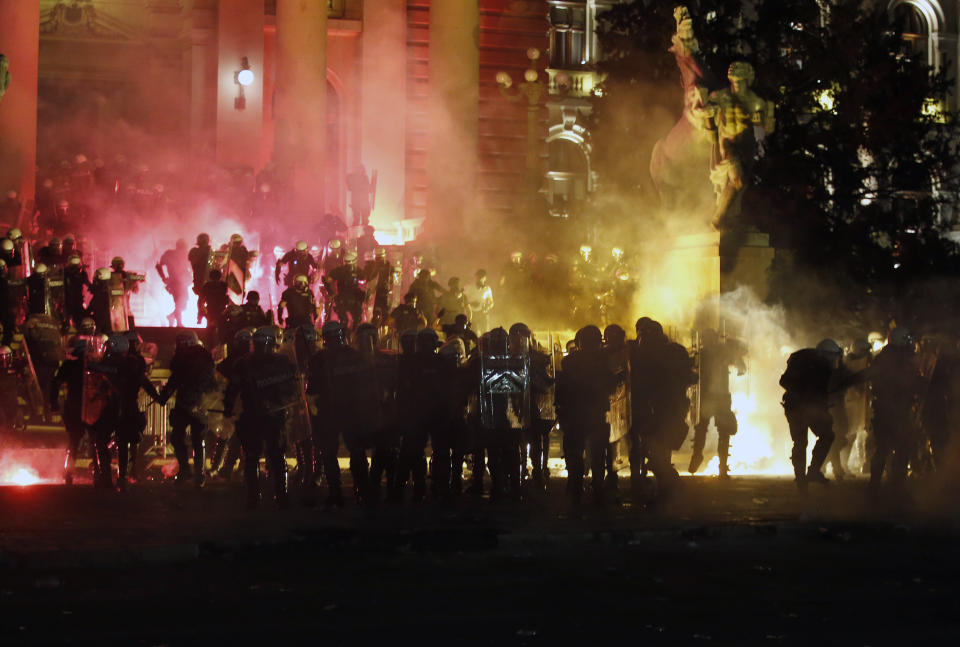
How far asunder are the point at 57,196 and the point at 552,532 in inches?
737

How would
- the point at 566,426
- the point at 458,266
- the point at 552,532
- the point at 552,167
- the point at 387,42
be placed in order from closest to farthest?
the point at 552,532
the point at 566,426
the point at 458,266
the point at 387,42
the point at 552,167

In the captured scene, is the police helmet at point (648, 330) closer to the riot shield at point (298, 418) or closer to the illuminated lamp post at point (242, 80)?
the riot shield at point (298, 418)

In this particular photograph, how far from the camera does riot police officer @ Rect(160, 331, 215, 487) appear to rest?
13719 millimetres

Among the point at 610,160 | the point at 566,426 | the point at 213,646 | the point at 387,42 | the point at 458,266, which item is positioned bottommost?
the point at 213,646

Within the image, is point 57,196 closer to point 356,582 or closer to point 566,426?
point 566,426

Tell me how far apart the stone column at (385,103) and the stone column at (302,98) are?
3484 mm

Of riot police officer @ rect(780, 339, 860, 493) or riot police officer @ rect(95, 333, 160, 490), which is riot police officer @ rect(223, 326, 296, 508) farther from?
riot police officer @ rect(780, 339, 860, 493)

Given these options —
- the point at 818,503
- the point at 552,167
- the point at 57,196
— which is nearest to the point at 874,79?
the point at 552,167

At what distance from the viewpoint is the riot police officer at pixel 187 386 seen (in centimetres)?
1372

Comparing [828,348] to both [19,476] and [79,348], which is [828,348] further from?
[19,476]

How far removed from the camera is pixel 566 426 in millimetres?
12812

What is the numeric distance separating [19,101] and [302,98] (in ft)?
19.2

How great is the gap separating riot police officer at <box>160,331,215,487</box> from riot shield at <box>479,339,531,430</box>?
289 centimetres

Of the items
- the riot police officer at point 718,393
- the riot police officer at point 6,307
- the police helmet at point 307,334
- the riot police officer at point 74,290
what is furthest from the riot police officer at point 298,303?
the riot police officer at point 718,393
